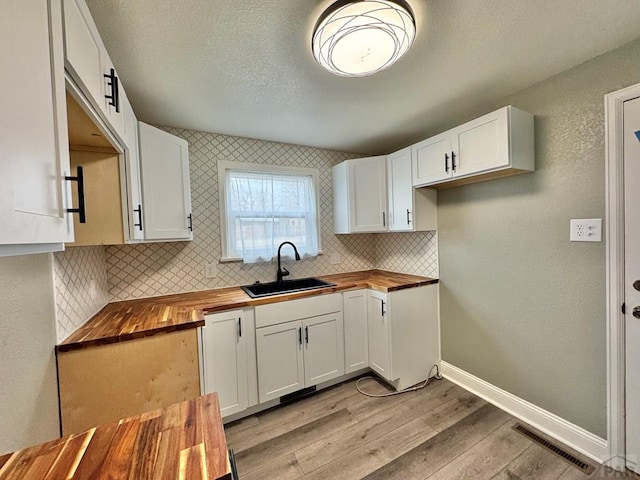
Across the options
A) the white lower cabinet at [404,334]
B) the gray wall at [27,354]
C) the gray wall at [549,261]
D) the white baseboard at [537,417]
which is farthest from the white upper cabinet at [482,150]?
the gray wall at [27,354]

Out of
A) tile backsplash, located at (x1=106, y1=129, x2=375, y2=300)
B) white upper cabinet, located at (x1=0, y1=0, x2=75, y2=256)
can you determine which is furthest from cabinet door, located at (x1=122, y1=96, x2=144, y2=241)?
white upper cabinet, located at (x1=0, y1=0, x2=75, y2=256)

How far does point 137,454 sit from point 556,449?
7.37 ft

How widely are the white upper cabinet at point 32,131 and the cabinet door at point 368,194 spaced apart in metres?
2.20

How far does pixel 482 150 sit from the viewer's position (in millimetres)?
1786

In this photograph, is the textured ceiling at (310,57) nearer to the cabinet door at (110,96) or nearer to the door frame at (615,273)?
the cabinet door at (110,96)

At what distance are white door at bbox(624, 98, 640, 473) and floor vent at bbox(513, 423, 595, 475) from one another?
0.21 meters

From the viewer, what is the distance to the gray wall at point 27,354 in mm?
849

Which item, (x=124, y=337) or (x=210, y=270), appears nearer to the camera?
(x=124, y=337)

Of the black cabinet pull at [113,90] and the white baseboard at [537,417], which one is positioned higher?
the black cabinet pull at [113,90]

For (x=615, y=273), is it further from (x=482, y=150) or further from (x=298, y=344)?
(x=298, y=344)

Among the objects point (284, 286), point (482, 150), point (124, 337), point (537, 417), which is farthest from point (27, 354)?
point (537, 417)

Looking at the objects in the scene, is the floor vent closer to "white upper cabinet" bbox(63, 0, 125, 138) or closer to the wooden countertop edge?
the wooden countertop edge

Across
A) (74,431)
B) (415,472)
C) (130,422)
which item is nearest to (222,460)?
(130,422)

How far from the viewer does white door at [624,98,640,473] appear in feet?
4.42
